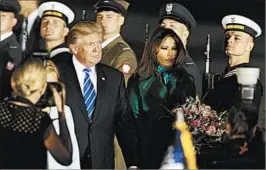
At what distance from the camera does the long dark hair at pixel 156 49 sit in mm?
6301

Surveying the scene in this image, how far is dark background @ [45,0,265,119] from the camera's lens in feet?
20.5

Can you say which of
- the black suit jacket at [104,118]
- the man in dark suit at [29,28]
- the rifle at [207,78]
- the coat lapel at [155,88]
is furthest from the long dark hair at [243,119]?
the man in dark suit at [29,28]

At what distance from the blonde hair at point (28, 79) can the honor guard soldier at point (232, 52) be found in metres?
1.45

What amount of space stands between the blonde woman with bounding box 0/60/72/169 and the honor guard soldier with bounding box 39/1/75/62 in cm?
30

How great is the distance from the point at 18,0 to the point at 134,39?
3.35 ft

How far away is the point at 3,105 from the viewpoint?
582cm

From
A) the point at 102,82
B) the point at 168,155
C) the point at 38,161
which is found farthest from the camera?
the point at 102,82

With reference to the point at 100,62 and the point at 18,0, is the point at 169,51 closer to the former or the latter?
the point at 100,62

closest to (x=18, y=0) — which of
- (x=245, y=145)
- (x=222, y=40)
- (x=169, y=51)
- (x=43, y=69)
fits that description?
(x=43, y=69)

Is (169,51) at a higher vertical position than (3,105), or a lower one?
higher

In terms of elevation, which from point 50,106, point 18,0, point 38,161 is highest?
point 18,0

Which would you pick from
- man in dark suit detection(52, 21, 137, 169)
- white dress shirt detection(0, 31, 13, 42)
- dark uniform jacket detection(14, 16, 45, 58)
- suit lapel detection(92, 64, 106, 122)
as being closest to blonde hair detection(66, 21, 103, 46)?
man in dark suit detection(52, 21, 137, 169)

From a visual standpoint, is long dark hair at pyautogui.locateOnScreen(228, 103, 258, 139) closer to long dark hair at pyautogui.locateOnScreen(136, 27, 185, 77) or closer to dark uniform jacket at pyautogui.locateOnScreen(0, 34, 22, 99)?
long dark hair at pyautogui.locateOnScreen(136, 27, 185, 77)

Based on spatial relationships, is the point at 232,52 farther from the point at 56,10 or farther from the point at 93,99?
the point at 56,10
